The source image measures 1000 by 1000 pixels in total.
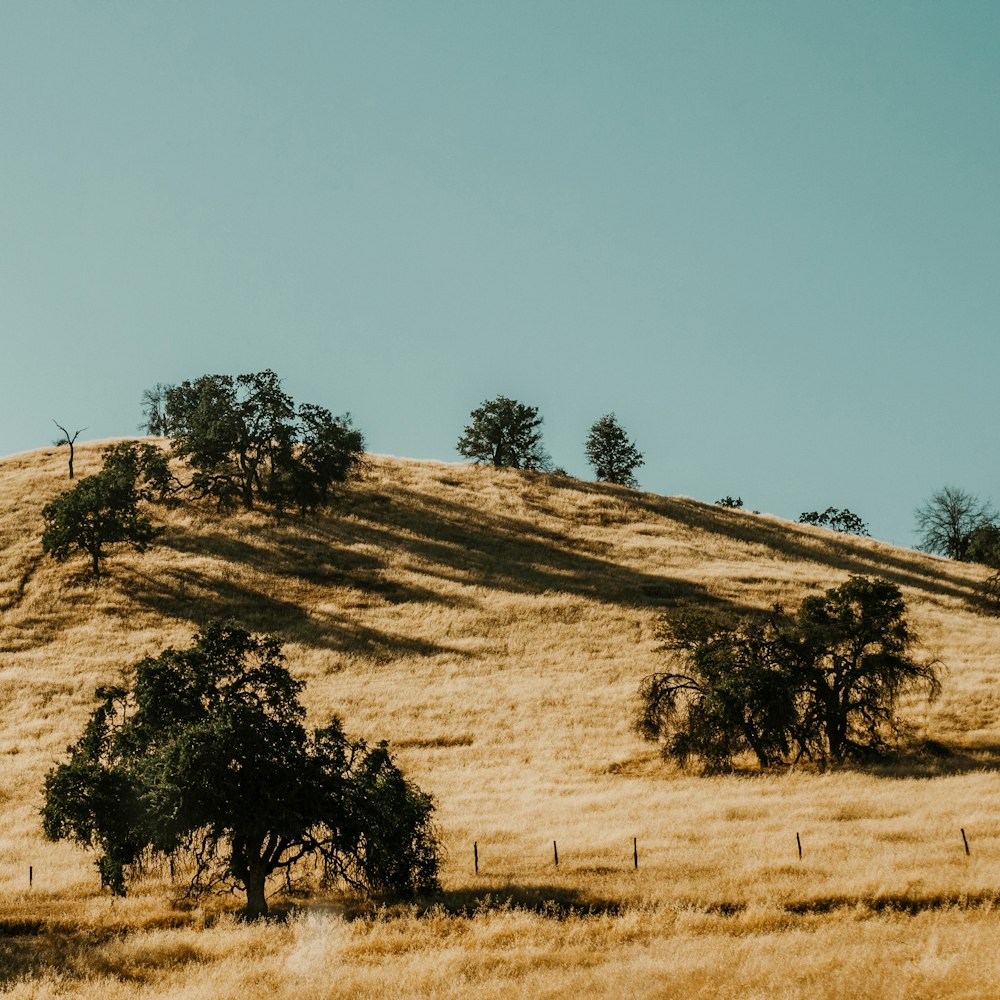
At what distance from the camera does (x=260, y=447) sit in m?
73.8

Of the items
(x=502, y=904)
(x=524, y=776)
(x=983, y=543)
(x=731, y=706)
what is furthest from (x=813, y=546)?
(x=502, y=904)

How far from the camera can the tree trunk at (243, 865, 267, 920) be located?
18.8 metres

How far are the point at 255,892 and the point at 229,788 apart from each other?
2.29 m

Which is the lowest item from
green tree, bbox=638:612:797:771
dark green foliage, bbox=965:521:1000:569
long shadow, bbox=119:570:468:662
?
green tree, bbox=638:612:797:771

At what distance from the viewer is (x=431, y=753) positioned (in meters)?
33.8

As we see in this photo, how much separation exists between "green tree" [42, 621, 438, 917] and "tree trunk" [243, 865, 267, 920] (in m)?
0.03

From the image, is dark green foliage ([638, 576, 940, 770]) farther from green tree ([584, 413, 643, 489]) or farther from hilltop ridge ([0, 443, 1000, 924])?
green tree ([584, 413, 643, 489])

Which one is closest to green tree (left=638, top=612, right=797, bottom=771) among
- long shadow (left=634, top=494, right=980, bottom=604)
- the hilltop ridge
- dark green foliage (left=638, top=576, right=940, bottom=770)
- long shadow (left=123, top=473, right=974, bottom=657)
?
dark green foliage (left=638, top=576, right=940, bottom=770)

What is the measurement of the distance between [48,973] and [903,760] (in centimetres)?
2817

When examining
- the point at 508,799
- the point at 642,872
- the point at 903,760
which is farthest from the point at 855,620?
the point at 642,872

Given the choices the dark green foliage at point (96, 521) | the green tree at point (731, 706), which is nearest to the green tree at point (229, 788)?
the green tree at point (731, 706)

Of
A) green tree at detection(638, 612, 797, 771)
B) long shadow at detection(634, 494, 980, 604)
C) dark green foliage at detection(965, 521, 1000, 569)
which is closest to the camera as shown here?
green tree at detection(638, 612, 797, 771)

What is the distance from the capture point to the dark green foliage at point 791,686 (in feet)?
109

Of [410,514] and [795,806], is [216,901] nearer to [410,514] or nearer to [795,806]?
[795,806]
